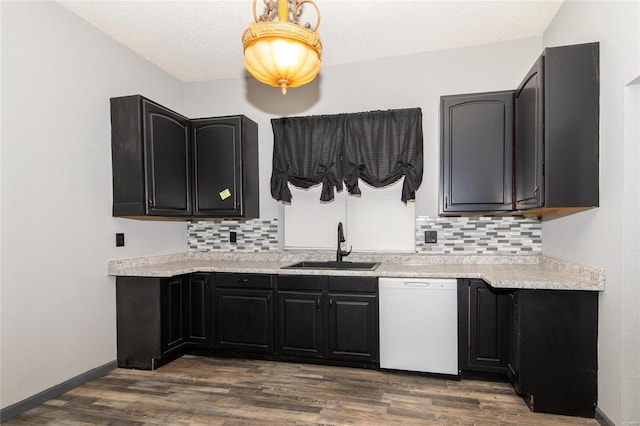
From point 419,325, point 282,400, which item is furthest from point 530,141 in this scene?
point 282,400

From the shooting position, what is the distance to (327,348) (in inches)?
121

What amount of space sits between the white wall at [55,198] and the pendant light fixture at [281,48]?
1.64 m

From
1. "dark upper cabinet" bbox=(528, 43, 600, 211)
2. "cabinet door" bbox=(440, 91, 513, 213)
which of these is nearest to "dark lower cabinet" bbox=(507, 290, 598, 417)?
"dark upper cabinet" bbox=(528, 43, 600, 211)

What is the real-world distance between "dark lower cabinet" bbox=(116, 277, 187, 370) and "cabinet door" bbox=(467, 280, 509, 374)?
7.93 ft

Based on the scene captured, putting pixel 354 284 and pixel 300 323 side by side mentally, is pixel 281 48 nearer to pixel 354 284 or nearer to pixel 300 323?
pixel 354 284

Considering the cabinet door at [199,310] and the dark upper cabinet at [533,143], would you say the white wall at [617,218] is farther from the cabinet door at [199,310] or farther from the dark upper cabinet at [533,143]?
the cabinet door at [199,310]

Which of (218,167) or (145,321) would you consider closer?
(145,321)

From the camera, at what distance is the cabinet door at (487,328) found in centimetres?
276

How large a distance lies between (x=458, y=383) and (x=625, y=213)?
1.62 metres

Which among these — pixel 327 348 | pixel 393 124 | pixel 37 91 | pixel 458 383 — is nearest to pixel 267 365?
pixel 327 348

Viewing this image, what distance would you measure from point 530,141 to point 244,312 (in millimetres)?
2578

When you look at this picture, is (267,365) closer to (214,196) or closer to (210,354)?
(210,354)

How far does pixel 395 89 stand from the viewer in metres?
3.55

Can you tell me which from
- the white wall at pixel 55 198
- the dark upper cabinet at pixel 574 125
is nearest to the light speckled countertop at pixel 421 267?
the white wall at pixel 55 198
